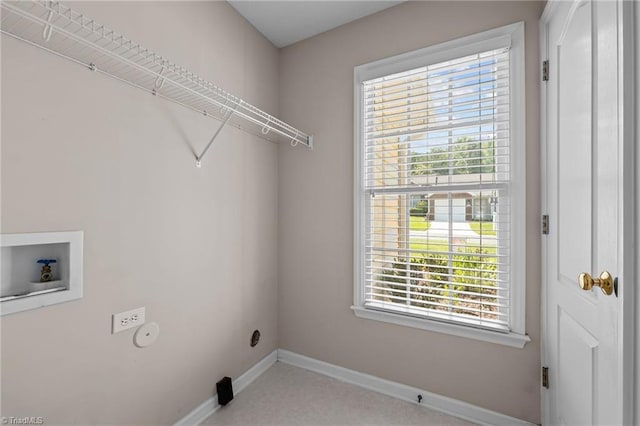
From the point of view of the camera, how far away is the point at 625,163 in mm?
786

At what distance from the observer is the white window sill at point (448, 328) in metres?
1.58

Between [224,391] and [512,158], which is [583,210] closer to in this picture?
[512,158]

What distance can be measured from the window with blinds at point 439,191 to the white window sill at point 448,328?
0.04m

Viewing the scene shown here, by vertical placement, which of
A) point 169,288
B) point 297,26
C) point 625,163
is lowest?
point 169,288

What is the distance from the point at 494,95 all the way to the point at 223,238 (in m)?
1.81

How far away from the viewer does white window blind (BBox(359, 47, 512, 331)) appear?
166cm

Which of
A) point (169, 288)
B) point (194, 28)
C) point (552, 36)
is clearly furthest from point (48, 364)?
point (552, 36)

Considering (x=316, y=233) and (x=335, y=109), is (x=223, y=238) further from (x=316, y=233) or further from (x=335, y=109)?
(x=335, y=109)

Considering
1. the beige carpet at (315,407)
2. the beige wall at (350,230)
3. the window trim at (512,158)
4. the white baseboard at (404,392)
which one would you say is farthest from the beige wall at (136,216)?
the window trim at (512,158)

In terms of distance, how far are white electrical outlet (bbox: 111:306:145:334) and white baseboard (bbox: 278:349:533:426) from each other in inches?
49.2

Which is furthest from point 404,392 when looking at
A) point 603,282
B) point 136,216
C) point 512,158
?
point 136,216

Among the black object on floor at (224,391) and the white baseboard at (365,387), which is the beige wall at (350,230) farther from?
the black object on floor at (224,391)

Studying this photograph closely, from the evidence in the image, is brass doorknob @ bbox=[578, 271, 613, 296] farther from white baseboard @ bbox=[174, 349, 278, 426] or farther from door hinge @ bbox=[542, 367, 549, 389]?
white baseboard @ bbox=[174, 349, 278, 426]

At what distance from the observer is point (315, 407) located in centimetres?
178
